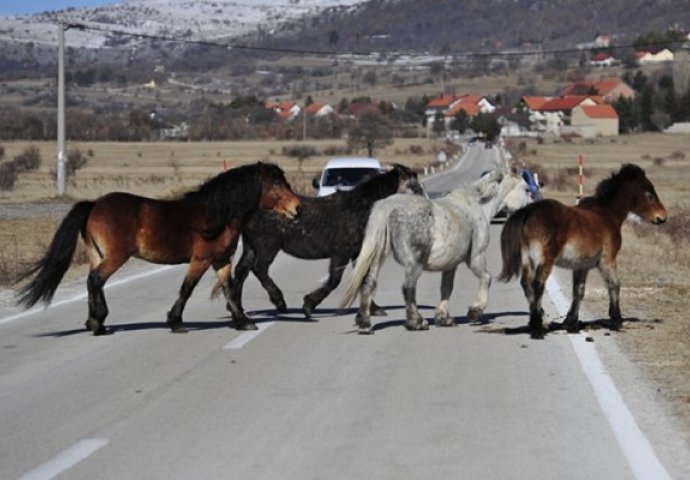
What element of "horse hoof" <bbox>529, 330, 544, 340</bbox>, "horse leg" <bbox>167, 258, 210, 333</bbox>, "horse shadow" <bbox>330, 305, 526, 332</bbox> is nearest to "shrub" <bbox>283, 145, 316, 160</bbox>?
"horse shadow" <bbox>330, 305, 526, 332</bbox>

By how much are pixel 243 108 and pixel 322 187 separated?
148468 millimetres

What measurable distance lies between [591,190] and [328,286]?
4112cm

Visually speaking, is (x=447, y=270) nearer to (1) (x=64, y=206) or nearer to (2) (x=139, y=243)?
(2) (x=139, y=243)

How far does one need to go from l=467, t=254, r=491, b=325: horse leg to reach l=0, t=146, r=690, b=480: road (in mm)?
187

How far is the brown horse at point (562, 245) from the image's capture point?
13203 millimetres

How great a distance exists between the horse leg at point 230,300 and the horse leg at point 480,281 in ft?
7.45

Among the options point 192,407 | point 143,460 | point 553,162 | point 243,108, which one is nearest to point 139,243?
point 192,407

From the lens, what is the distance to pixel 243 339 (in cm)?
1368

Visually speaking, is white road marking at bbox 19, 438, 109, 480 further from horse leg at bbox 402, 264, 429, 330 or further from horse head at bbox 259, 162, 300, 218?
horse head at bbox 259, 162, 300, 218

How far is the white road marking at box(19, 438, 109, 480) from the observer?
7.89m

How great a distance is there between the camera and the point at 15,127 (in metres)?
135

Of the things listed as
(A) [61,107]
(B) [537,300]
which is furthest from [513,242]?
(A) [61,107]

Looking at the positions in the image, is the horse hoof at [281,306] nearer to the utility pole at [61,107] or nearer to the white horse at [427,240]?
the white horse at [427,240]

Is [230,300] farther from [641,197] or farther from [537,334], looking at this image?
[641,197]
